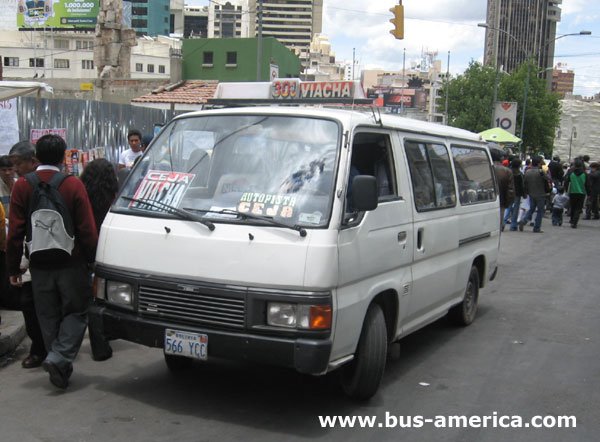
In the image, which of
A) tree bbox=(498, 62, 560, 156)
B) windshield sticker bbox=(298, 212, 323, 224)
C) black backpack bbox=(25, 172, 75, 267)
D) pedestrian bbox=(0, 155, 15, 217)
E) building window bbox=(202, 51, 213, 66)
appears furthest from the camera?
tree bbox=(498, 62, 560, 156)

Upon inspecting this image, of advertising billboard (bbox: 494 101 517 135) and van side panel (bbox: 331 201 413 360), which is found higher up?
advertising billboard (bbox: 494 101 517 135)

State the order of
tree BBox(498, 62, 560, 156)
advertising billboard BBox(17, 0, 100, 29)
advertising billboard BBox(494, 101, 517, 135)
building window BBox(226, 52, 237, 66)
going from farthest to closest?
1. advertising billboard BBox(17, 0, 100, 29)
2. tree BBox(498, 62, 560, 156)
3. building window BBox(226, 52, 237, 66)
4. advertising billboard BBox(494, 101, 517, 135)

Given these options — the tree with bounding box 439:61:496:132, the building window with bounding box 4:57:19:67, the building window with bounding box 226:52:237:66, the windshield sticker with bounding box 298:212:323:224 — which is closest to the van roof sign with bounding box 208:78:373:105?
the windshield sticker with bounding box 298:212:323:224

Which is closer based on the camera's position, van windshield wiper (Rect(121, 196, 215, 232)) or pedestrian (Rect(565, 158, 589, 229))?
van windshield wiper (Rect(121, 196, 215, 232))

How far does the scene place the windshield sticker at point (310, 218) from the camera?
184 inches

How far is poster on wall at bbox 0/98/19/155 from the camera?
936 centimetres

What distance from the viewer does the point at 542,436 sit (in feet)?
15.7

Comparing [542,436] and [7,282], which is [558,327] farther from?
[7,282]

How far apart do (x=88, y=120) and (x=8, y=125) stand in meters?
2.70

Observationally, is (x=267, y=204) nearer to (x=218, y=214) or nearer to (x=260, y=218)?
(x=260, y=218)

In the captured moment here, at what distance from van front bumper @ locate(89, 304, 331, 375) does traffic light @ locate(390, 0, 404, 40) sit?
11949 millimetres

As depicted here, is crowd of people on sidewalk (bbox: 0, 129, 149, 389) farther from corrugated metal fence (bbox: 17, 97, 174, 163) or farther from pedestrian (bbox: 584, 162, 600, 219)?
pedestrian (bbox: 584, 162, 600, 219)

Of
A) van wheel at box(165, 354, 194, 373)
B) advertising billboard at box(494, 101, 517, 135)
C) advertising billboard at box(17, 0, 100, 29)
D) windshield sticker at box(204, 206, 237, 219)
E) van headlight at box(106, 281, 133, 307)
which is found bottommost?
van wheel at box(165, 354, 194, 373)

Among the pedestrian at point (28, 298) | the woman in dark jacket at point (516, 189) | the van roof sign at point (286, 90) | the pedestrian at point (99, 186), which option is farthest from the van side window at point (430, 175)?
the woman in dark jacket at point (516, 189)
